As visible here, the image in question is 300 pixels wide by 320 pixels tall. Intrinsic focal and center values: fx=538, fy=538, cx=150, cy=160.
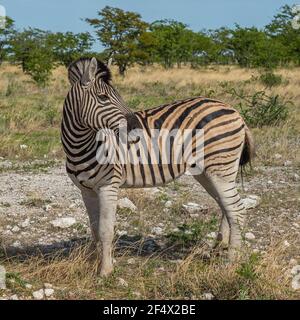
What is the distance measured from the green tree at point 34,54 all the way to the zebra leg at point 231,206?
1605 centimetres

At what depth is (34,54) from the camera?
24.3 metres

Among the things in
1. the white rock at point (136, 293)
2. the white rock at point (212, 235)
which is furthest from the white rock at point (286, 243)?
the white rock at point (136, 293)

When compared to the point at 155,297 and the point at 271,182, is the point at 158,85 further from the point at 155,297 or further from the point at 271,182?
the point at 155,297

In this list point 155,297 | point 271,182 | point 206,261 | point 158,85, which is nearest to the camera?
point 155,297

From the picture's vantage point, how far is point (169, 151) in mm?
4668

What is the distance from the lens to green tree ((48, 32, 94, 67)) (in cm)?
3089

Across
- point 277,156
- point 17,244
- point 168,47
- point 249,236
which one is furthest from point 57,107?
point 168,47

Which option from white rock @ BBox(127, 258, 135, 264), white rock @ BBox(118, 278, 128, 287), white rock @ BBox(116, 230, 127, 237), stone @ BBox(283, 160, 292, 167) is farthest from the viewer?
stone @ BBox(283, 160, 292, 167)

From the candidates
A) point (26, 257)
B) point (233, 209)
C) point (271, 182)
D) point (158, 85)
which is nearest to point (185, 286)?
point (233, 209)

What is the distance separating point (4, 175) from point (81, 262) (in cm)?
361

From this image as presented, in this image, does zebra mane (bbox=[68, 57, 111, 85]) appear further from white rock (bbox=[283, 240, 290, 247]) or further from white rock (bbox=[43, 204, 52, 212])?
white rock (bbox=[283, 240, 290, 247])

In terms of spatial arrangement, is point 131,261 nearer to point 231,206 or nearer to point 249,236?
point 231,206


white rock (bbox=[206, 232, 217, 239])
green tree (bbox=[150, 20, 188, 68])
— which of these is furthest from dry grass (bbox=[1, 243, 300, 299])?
green tree (bbox=[150, 20, 188, 68])
